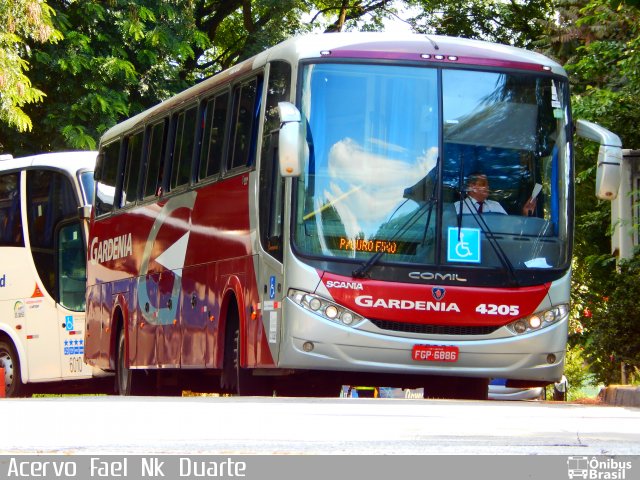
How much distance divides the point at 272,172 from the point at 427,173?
1.52 metres

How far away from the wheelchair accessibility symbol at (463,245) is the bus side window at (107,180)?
812cm

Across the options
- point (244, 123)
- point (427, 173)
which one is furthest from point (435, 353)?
point (244, 123)

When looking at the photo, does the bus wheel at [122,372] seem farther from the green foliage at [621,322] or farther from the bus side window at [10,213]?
the green foliage at [621,322]

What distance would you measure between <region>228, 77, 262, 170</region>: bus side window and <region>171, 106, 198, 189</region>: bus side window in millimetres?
1531

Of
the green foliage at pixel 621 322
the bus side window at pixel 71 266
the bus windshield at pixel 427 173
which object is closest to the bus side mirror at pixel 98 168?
the bus side window at pixel 71 266

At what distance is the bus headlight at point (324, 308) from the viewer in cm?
1501

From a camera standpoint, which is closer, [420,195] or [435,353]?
[435,353]

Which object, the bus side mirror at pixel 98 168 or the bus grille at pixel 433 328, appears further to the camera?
the bus side mirror at pixel 98 168

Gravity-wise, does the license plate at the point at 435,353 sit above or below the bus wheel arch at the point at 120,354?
above

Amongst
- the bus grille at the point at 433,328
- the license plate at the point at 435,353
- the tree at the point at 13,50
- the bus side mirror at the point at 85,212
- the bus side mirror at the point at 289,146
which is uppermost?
the tree at the point at 13,50

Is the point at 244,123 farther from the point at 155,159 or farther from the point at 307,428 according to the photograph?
the point at 307,428

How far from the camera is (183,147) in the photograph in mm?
19000
